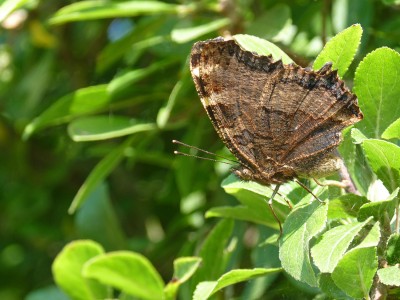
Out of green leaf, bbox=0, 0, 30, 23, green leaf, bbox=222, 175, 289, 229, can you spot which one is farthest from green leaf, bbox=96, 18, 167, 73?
green leaf, bbox=222, 175, 289, 229

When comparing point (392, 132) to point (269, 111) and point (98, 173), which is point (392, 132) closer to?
point (269, 111)

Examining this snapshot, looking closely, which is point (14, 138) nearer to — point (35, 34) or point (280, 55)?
point (35, 34)

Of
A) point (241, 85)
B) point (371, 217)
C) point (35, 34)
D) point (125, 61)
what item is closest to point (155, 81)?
point (125, 61)

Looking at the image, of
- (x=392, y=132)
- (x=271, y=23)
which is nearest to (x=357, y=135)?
(x=392, y=132)

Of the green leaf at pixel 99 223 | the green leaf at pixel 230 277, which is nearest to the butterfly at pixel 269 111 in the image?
the green leaf at pixel 230 277

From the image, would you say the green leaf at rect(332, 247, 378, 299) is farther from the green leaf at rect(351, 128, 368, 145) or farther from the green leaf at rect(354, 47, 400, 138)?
the green leaf at rect(354, 47, 400, 138)
